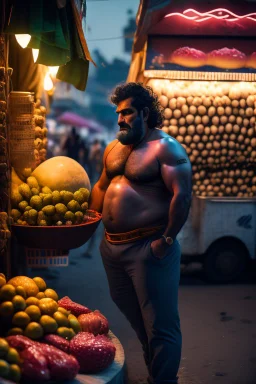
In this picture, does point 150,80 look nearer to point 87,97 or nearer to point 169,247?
point 169,247

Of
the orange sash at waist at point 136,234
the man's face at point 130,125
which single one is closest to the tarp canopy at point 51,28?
the man's face at point 130,125

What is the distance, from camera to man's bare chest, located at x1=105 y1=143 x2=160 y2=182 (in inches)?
187

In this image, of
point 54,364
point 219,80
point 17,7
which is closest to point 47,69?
point 17,7

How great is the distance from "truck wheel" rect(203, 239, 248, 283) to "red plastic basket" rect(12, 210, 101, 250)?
3.56 meters

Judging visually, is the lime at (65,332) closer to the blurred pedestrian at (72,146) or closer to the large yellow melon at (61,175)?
the large yellow melon at (61,175)

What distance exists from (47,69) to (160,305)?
3.30 metres

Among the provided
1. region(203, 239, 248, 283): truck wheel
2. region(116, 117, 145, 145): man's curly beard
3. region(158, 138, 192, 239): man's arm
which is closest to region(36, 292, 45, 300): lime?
region(158, 138, 192, 239): man's arm

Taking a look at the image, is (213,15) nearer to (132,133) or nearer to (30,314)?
(132,133)

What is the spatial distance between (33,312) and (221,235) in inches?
176

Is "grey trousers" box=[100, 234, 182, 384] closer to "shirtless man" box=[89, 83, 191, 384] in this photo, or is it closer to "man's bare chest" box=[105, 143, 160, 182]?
"shirtless man" box=[89, 83, 191, 384]

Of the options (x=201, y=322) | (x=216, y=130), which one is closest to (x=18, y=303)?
(x=201, y=322)

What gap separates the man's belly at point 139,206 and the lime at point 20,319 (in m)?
0.96

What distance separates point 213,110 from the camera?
889cm

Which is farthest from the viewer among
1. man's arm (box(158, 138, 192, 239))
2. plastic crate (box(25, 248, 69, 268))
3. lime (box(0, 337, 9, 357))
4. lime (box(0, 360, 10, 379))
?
plastic crate (box(25, 248, 69, 268))
